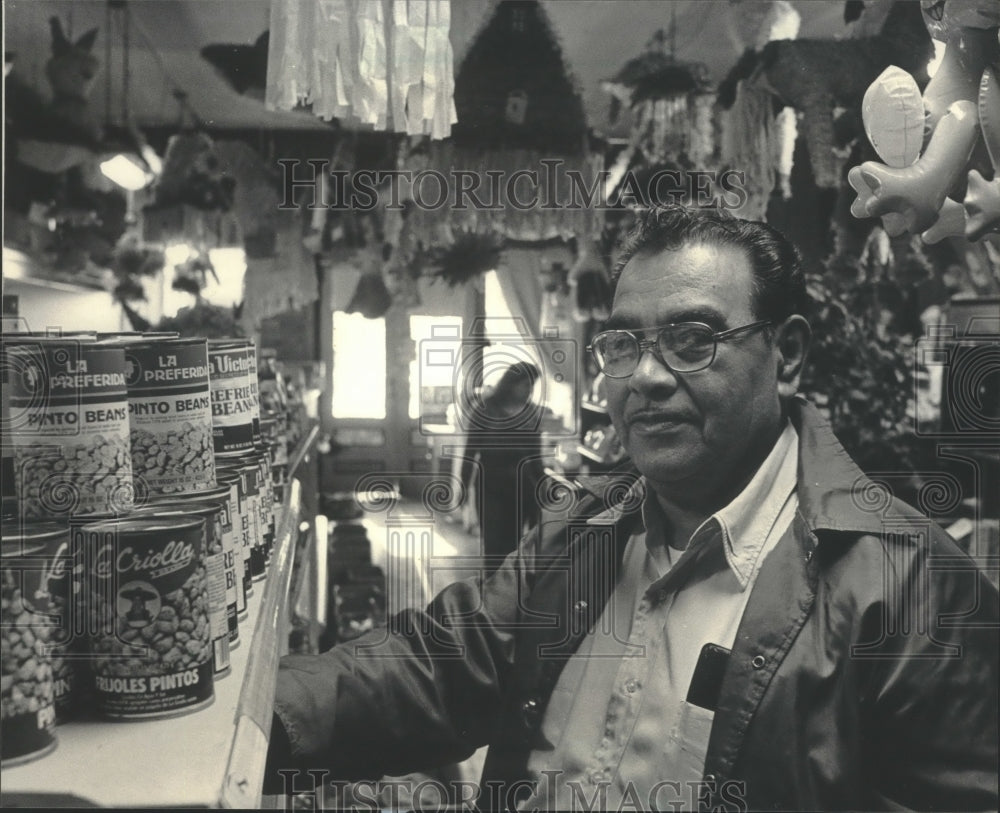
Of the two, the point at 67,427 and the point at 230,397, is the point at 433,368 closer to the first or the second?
the point at 230,397

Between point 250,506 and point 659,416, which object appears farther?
point 659,416

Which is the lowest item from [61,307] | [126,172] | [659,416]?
[659,416]

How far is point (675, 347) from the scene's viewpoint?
1.33 metres

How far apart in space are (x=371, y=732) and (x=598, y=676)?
33 centimetres

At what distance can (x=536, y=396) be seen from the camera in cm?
143

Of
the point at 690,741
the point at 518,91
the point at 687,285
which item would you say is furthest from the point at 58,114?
the point at 690,741

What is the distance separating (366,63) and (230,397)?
54 cm

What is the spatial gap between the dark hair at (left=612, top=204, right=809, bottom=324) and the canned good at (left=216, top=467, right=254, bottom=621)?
624mm

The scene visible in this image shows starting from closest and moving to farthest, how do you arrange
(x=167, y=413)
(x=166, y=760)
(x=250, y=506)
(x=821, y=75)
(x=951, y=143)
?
(x=166, y=760) < (x=167, y=413) < (x=250, y=506) < (x=951, y=143) < (x=821, y=75)

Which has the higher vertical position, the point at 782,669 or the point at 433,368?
the point at 433,368

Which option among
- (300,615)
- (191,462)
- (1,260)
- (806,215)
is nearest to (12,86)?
(1,260)

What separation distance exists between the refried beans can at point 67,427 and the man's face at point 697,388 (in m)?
0.70

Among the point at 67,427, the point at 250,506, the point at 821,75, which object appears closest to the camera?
the point at 67,427

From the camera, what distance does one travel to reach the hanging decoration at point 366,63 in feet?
4.49
